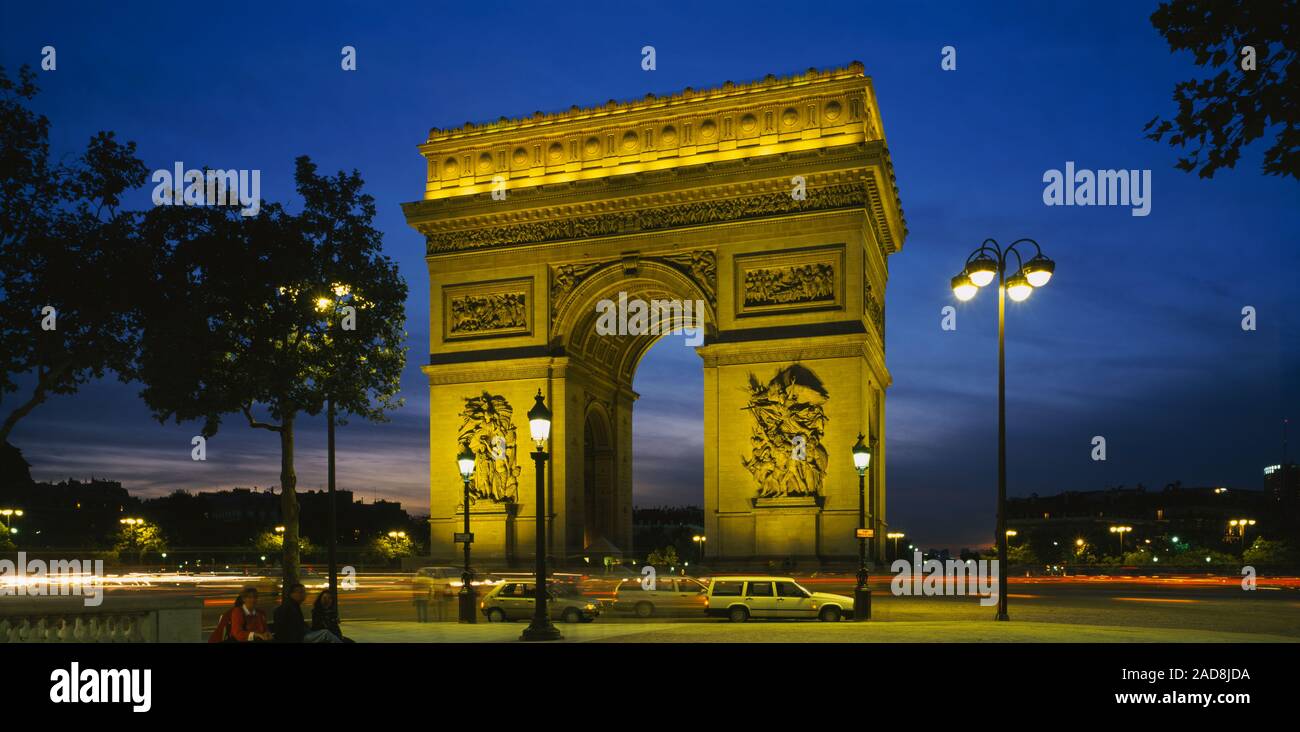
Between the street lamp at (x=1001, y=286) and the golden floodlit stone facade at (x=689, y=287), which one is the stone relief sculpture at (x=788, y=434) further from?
the street lamp at (x=1001, y=286)

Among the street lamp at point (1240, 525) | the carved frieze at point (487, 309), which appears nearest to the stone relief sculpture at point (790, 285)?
the carved frieze at point (487, 309)

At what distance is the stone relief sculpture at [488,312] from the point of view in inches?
1708

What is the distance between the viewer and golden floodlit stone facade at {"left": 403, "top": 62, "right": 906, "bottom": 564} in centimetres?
3859

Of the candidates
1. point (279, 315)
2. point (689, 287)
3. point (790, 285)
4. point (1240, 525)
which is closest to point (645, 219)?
point (689, 287)

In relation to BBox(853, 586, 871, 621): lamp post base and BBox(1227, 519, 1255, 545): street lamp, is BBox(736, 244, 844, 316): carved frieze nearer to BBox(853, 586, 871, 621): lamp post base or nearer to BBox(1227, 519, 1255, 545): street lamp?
BBox(853, 586, 871, 621): lamp post base

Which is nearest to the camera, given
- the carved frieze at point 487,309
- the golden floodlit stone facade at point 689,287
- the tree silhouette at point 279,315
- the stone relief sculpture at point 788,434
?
the tree silhouette at point 279,315

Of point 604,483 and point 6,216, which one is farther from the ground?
point 6,216

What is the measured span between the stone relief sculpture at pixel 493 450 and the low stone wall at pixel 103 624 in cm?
2679

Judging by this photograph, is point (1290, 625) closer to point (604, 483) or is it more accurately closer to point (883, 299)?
point (883, 299)

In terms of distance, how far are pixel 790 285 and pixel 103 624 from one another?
28448 millimetres

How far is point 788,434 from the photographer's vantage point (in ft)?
127
